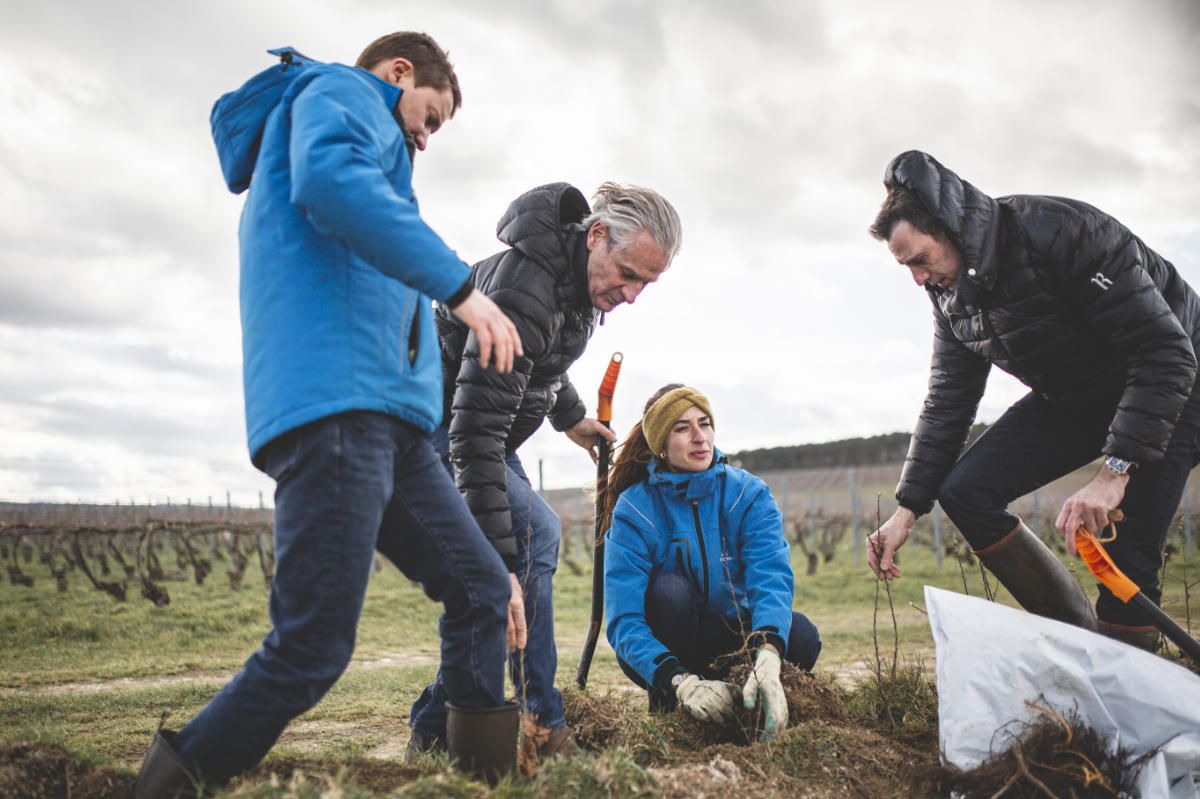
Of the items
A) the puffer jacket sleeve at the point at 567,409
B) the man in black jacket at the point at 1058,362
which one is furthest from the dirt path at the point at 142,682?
the man in black jacket at the point at 1058,362

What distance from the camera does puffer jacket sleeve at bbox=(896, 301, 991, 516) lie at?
3418mm

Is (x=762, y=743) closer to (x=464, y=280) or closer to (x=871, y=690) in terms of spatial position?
(x=871, y=690)

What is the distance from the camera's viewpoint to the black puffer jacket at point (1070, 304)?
8.75 feet

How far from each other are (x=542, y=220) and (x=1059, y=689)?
2.08 metres

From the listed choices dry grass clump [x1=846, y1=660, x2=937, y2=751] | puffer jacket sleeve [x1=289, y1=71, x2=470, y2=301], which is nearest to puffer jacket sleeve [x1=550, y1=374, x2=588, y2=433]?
dry grass clump [x1=846, y1=660, x2=937, y2=751]

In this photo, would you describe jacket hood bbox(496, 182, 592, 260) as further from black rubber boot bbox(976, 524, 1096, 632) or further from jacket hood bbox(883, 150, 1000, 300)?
black rubber boot bbox(976, 524, 1096, 632)

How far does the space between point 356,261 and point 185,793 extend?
1172 millimetres

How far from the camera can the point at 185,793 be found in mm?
1720

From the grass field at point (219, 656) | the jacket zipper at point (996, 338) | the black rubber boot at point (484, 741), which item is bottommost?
the grass field at point (219, 656)

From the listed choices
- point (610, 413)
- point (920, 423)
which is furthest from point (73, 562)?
point (920, 423)

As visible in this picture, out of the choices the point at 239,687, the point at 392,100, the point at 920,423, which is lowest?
the point at 239,687

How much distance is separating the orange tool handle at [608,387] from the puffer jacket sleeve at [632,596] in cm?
60

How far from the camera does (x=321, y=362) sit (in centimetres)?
173

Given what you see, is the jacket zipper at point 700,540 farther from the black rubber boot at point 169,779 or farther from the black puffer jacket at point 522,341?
the black rubber boot at point 169,779
